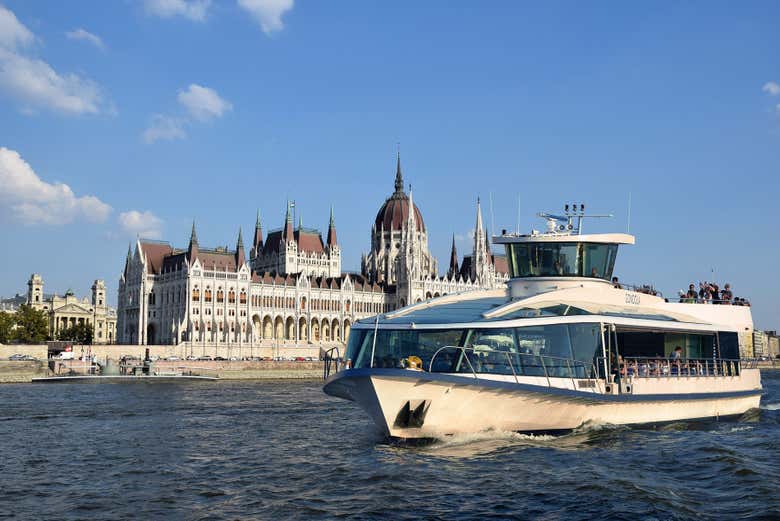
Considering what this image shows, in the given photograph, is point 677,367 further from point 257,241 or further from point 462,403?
point 257,241

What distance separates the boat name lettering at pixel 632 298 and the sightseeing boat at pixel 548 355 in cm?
8

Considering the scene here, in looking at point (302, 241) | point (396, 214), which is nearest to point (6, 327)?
point (302, 241)

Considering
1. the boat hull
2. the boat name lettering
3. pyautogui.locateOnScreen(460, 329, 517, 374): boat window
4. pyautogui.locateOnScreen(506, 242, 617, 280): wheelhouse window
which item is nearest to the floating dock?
pyautogui.locateOnScreen(506, 242, 617, 280): wheelhouse window

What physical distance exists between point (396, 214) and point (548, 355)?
513ft

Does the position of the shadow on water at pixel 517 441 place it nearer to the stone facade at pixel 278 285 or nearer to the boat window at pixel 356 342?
the boat window at pixel 356 342

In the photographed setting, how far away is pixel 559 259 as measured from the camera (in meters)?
29.9

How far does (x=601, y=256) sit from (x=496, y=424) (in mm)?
9542

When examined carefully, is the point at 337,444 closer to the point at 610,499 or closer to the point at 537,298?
the point at 537,298

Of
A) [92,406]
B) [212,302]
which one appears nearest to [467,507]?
[92,406]

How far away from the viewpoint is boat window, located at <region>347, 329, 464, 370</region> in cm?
2386

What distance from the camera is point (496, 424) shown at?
23578mm

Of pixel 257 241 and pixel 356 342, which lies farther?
pixel 257 241

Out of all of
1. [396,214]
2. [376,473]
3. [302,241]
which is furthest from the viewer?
[396,214]

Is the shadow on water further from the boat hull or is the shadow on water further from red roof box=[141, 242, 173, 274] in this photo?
red roof box=[141, 242, 173, 274]
